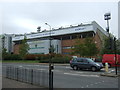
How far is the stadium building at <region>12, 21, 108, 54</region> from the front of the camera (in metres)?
61.6

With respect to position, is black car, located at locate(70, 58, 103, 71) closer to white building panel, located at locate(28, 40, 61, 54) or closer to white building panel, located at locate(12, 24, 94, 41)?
white building panel, located at locate(12, 24, 94, 41)

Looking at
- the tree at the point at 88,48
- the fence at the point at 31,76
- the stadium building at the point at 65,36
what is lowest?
the fence at the point at 31,76

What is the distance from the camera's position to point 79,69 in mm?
23984

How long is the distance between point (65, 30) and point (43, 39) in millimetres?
12541

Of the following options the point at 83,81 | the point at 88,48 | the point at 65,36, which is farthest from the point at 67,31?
the point at 83,81

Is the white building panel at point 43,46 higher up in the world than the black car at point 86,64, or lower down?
higher up

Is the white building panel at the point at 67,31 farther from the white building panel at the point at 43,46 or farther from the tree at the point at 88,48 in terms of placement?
the tree at the point at 88,48

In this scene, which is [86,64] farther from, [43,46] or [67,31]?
[43,46]

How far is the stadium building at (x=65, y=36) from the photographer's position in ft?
202

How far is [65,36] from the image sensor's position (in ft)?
234

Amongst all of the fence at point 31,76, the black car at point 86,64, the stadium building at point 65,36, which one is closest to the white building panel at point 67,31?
the stadium building at point 65,36

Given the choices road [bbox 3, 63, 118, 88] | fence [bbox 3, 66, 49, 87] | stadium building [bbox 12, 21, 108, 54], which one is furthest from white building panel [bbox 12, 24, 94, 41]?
fence [bbox 3, 66, 49, 87]

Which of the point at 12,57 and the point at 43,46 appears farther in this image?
the point at 43,46

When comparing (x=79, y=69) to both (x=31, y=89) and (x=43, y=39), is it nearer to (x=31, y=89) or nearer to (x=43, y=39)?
(x=31, y=89)
